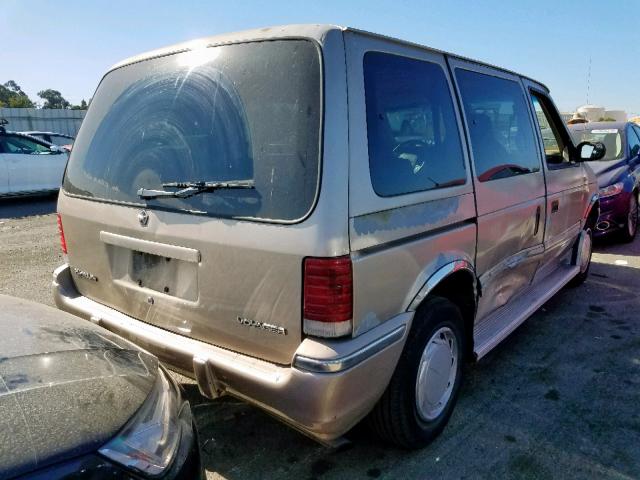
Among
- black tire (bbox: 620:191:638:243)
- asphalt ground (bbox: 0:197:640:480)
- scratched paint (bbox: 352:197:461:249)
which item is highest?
scratched paint (bbox: 352:197:461:249)

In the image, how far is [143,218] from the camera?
238 cm

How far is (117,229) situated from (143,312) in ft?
1.45

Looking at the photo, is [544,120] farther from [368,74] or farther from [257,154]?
[257,154]

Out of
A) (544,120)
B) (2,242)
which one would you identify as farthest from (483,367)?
(2,242)

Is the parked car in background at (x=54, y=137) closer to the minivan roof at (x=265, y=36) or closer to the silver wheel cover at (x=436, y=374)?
A: the minivan roof at (x=265, y=36)

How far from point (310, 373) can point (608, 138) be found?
7.80m

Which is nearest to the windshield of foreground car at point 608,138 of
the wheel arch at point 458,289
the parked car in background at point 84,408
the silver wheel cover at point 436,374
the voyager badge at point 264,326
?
the wheel arch at point 458,289

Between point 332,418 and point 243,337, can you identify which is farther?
point 243,337

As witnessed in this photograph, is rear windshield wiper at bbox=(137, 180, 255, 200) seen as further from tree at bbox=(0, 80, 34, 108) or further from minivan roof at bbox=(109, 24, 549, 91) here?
tree at bbox=(0, 80, 34, 108)

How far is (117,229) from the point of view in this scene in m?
2.51

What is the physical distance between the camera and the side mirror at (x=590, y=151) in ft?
14.4

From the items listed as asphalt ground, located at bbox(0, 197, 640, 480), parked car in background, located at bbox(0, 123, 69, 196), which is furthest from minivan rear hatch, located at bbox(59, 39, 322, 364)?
parked car in background, located at bbox(0, 123, 69, 196)

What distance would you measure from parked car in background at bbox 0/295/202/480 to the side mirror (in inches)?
160

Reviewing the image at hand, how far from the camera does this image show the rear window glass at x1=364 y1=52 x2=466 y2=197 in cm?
215
